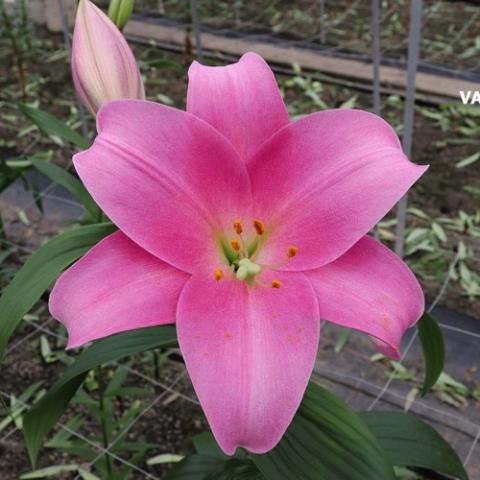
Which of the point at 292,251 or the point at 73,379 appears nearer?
the point at 292,251

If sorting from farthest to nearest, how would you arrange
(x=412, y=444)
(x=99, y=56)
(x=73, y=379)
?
(x=412, y=444), (x=73, y=379), (x=99, y=56)

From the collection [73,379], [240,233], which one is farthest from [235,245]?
[73,379]

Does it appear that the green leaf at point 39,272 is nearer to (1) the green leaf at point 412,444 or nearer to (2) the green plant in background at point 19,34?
(1) the green leaf at point 412,444

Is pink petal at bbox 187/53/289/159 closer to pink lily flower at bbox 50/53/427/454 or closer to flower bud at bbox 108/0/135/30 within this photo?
pink lily flower at bbox 50/53/427/454

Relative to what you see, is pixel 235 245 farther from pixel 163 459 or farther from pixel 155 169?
pixel 163 459

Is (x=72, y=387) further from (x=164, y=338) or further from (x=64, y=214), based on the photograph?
(x=64, y=214)

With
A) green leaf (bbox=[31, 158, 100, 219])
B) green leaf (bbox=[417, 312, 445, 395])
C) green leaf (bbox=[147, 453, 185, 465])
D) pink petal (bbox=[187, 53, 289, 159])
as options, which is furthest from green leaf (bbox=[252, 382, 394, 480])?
→ green leaf (bbox=[147, 453, 185, 465])

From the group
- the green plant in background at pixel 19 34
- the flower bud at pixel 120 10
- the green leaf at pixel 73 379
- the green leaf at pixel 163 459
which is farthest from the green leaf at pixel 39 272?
the green plant in background at pixel 19 34
